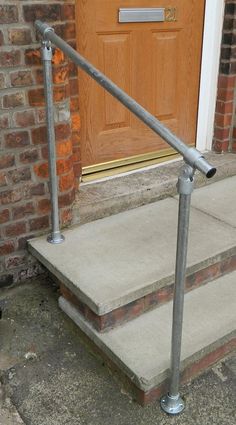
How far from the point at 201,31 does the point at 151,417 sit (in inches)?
93.8

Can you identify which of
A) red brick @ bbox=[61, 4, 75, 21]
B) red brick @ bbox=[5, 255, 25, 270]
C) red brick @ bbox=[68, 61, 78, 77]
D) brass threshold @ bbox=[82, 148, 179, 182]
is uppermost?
red brick @ bbox=[61, 4, 75, 21]

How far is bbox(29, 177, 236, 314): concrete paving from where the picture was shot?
6.85ft

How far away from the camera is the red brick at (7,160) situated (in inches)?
89.1

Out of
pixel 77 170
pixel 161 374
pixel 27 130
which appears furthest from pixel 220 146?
pixel 161 374

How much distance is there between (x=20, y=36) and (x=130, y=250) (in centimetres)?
112

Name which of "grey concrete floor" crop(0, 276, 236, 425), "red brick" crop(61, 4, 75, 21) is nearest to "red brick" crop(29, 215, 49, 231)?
"grey concrete floor" crop(0, 276, 236, 425)

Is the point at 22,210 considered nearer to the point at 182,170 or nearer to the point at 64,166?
the point at 64,166

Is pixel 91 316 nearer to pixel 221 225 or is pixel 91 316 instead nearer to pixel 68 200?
pixel 68 200

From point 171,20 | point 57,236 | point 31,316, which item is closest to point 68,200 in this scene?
point 57,236

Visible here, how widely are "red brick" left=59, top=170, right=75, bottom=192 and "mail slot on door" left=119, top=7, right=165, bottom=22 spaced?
97 centimetres

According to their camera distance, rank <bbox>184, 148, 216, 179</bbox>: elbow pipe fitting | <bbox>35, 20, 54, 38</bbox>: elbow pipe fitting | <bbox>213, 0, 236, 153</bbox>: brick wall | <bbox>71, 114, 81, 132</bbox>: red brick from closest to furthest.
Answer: <bbox>184, 148, 216, 179</bbox>: elbow pipe fitting → <bbox>35, 20, 54, 38</bbox>: elbow pipe fitting → <bbox>71, 114, 81, 132</bbox>: red brick → <bbox>213, 0, 236, 153</bbox>: brick wall

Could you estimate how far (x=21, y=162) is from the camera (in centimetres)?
233

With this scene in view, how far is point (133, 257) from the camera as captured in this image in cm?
230

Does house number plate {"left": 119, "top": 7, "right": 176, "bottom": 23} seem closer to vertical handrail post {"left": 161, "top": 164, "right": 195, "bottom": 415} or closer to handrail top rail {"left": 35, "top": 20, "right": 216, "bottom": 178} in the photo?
handrail top rail {"left": 35, "top": 20, "right": 216, "bottom": 178}
